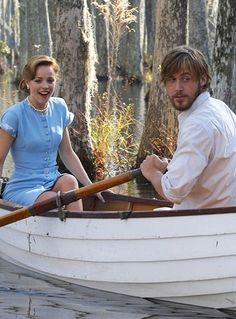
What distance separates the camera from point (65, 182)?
23.2ft

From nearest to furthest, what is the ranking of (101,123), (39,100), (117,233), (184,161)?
(184,161)
(117,233)
(39,100)
(101,123)

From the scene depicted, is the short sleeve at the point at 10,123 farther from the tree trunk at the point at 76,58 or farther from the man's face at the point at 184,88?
the tree trunk at the point at 76,58

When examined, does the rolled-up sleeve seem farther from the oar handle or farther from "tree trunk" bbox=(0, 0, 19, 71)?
"tree trunk" bbox=(0, 0, 19, 71)

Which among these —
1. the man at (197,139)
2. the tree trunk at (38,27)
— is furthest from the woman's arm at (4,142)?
the tree trunk at (38,27)

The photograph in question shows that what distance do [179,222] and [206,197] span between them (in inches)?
10.4

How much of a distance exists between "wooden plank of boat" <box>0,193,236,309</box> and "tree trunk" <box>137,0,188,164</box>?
201 inches

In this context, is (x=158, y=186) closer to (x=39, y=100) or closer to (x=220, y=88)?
(x=39, y=100)

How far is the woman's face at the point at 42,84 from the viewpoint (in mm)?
6938

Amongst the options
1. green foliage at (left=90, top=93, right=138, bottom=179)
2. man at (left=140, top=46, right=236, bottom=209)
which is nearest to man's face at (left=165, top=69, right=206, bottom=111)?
man at (left=140, top=46, right=236, bottom=209)

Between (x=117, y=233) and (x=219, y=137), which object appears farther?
(x=117, y=233)

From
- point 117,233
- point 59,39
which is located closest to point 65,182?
point 117,233

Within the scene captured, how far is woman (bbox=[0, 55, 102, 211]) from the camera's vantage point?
22.7ft

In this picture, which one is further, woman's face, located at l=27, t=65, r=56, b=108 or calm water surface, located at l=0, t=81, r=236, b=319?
woman's face, located at l=27, t=65, r=56, b=108

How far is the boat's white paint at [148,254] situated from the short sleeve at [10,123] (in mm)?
720
